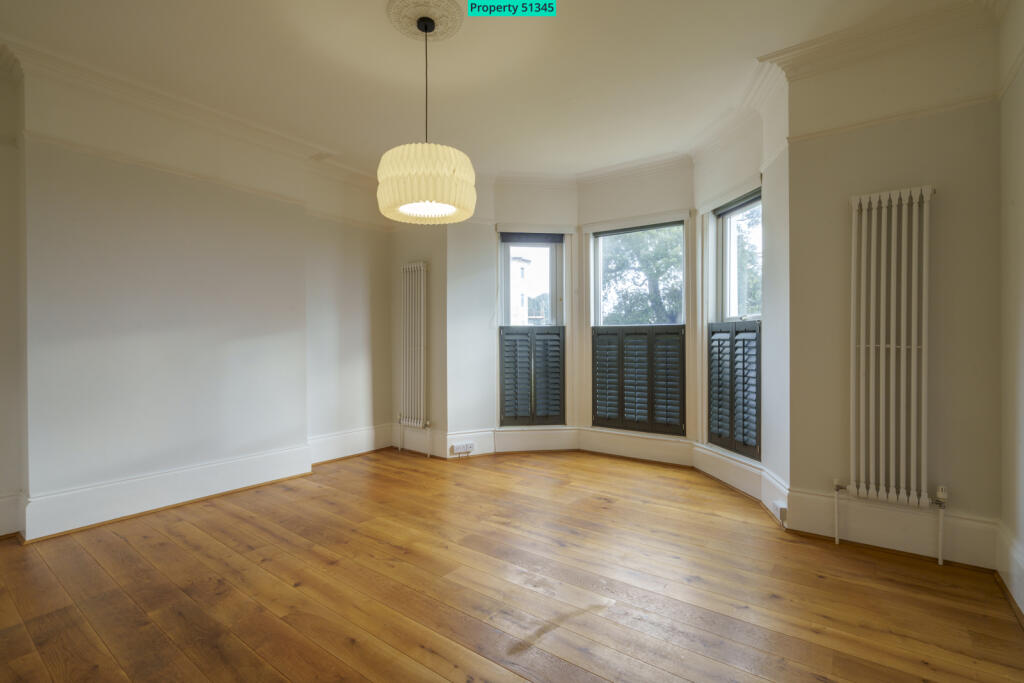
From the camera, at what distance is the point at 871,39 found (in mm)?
2586

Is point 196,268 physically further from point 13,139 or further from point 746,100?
point 746,100

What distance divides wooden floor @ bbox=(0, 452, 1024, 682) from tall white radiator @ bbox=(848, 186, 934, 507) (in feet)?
1.48

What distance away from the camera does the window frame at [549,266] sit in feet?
16.3

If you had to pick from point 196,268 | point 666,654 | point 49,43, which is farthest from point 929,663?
point 49,43

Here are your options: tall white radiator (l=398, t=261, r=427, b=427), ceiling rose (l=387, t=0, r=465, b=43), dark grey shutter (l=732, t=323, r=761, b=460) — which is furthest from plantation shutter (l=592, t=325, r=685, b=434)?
ceiling rose (l=387, t=0, r=465, b=43)

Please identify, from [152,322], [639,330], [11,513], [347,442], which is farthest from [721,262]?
[11,513]

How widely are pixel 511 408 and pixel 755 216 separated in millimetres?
2824

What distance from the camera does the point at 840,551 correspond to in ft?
8.63

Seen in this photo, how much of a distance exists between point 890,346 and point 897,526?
3.26 feet

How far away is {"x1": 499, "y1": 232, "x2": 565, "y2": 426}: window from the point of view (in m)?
4.93

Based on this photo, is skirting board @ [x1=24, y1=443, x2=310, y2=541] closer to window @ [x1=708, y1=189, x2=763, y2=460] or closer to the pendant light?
the pendant light

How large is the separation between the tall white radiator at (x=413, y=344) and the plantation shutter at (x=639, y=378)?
1765 millimetres

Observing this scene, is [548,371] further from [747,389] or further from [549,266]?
[747,389]

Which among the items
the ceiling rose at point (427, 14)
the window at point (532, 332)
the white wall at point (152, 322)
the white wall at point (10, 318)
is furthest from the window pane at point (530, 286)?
the white wall at point (10, 318)
